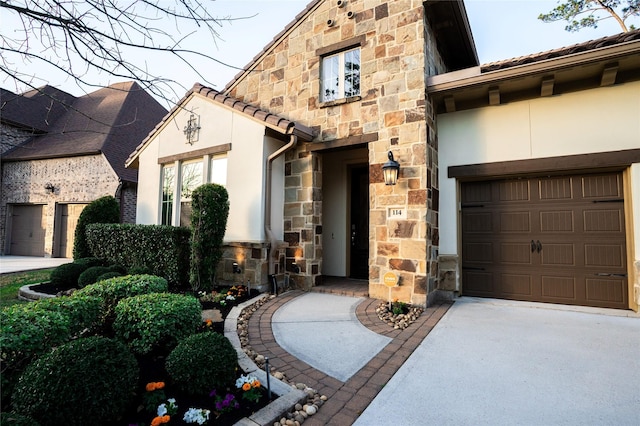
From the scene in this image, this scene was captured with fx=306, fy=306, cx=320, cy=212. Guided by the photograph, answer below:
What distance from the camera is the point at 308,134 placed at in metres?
5.80

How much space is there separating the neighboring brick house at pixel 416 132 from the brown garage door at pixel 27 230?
1065 cm

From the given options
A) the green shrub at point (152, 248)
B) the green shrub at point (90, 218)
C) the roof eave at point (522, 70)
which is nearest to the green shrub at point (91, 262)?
the green shrub at point (152, 248)

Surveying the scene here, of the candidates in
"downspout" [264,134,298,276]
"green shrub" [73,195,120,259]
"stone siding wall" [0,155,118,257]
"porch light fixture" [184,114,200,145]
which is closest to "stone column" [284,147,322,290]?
"downspout" [264,134,298,276]

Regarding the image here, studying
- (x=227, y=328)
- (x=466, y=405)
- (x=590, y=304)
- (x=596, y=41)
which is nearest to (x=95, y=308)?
(x=227, y=328)

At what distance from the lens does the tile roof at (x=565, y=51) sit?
13.0 feet

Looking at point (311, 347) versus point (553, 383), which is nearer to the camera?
point (553, 383)

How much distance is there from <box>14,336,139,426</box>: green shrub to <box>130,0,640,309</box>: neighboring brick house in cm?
348

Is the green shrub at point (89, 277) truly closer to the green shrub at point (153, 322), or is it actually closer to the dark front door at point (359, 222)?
the green shrub at point (153, 322)

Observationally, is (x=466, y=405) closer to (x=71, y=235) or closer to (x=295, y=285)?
(x=295, y=285)

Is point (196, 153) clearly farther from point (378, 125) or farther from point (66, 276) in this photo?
point (378, 125)

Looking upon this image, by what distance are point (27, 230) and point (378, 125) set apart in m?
15.4

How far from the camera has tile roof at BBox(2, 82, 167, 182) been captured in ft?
38.7

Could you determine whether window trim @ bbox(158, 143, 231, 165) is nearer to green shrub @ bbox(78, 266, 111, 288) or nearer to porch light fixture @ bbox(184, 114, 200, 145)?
porch light fixture @ bbox(184, 114, 200, 145)

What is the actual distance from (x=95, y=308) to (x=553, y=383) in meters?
4.02
